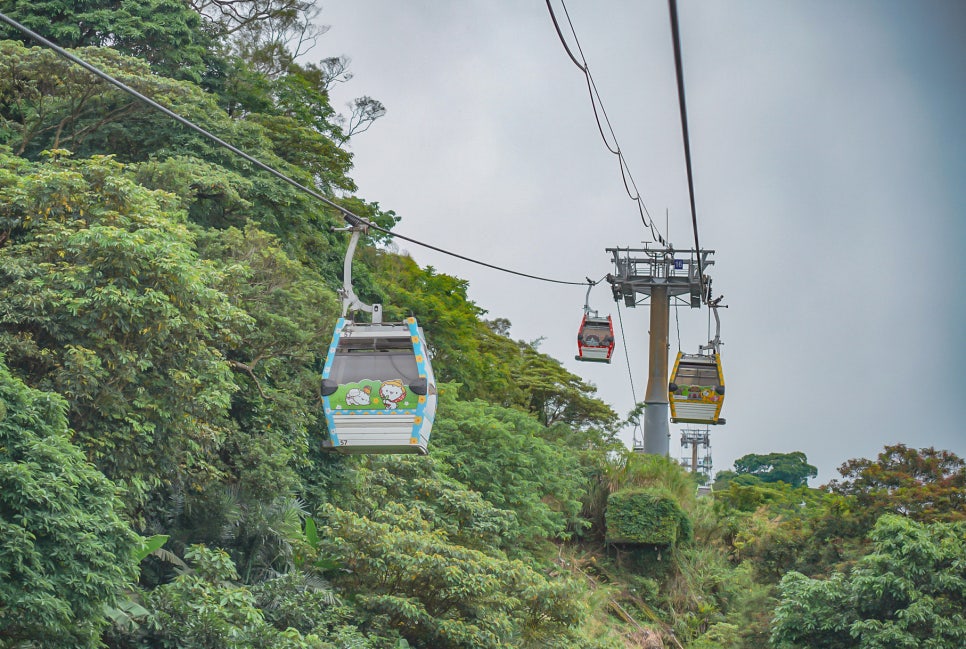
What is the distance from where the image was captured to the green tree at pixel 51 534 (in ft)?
36.8

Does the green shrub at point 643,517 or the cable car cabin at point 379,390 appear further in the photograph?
the green shrub at point 643,517

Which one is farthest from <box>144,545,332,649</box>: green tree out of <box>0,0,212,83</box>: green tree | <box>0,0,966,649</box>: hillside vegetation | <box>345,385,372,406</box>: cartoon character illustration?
<box>0,0,212,83</box>: green tree

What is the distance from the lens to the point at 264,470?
61.5ft

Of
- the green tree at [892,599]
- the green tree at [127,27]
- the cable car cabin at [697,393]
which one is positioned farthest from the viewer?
the green tree at [127,27]

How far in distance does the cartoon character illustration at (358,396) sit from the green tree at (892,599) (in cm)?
1031

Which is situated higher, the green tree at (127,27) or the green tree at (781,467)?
the green tree at (127,27)

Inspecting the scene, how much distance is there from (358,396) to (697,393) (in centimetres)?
1160

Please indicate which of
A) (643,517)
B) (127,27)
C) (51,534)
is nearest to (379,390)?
(51,534)

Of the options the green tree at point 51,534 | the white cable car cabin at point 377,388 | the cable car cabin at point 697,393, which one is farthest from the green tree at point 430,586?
the cable car cabin at point 697,393

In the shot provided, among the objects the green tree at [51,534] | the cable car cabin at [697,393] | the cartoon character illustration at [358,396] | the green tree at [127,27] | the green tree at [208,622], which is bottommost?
the green tree at [208,622]

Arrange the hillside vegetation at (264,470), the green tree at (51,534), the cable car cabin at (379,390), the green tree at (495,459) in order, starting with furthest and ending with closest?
the green tree at (495,459) → the hillside vegetation at (264,470) → the cable car cabin at (379,390) → the green tree at (51,534)

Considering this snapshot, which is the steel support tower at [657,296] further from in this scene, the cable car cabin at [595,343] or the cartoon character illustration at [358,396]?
the cartoon character illustration at [358,396]

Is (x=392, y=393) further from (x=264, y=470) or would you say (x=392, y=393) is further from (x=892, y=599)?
(x=892, y=599)

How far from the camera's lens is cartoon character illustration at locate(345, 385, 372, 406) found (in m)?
12.3
